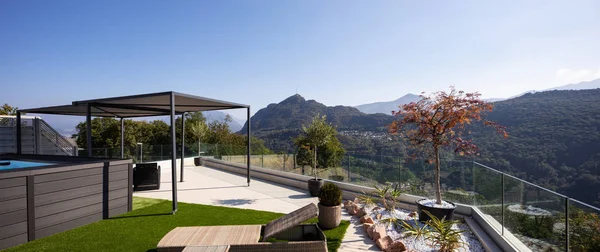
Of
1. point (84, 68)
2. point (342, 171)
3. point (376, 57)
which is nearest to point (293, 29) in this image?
point (376, 57)

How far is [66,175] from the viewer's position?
5180 millimetres

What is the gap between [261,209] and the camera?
665cm

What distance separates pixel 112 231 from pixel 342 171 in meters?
6.03

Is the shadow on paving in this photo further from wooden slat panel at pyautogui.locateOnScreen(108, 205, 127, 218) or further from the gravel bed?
the gravel bed

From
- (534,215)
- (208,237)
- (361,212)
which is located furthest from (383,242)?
(208,237)

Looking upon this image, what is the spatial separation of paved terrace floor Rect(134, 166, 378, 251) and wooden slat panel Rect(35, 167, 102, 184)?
97.4 inches

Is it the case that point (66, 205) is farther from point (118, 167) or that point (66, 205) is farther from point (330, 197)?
point (330, 197)

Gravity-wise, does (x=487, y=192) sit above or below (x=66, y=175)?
below

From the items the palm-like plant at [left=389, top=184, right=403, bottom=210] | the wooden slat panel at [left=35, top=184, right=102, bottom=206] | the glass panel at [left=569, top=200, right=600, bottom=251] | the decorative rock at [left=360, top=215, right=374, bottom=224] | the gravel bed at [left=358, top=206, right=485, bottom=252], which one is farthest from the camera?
the palm-like plant at [left=389, top=184, right=403, bottom=210]

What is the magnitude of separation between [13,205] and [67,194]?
2.73 feet

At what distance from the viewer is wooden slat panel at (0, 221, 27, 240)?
4.25 m

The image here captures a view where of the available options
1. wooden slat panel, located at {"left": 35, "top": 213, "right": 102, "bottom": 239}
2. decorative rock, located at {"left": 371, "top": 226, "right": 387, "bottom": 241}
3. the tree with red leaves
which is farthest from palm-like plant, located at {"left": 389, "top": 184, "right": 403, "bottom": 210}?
wooden slat panel, located at {"left": 35, "top": 213, "right": 102, "bottom": 239}

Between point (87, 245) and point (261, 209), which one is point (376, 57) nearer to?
point (261, 209)

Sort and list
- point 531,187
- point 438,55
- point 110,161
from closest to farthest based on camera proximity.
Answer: point 531,187
point 110,161
point 438,55
